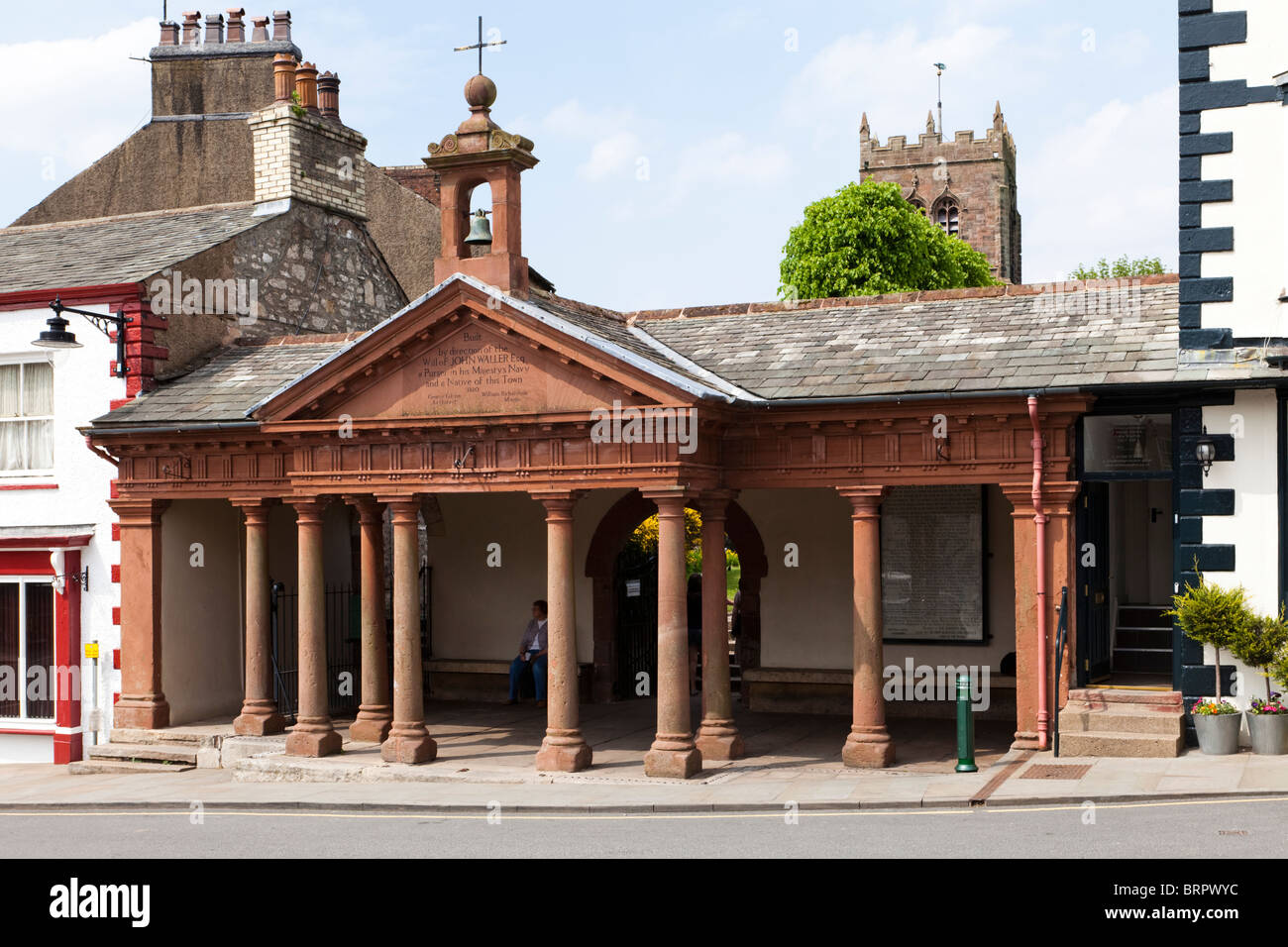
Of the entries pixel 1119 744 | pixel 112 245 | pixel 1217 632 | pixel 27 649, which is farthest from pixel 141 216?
pixel 1217 632

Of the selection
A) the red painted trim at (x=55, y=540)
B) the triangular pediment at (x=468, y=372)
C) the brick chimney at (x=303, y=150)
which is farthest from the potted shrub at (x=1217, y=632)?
the brick chimney at (x=303, y=150)

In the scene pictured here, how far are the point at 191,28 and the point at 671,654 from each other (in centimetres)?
2182

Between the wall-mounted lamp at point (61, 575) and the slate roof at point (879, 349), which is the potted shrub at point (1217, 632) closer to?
the slate roof at point (879, 349)

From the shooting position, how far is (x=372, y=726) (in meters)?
17.3

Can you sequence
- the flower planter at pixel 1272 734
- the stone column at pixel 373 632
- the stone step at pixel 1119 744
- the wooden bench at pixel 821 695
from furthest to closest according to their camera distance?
1. the wooden bench at pixel 821 695
2. the stone column at pixel 373 632
3. the stone step at pixel 1119 744
4. the flower planter at pixel 1272 734

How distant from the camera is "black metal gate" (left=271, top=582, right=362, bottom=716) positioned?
19391mm

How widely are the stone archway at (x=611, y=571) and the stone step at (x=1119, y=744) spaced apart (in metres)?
5.79

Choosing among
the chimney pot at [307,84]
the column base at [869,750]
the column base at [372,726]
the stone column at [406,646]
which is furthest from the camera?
the chimney pot at [307,84]

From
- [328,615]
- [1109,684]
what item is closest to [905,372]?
[1109,684]

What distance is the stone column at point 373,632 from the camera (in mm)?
16828

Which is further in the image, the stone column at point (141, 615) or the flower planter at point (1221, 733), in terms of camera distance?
the stone column at point (141, 615)

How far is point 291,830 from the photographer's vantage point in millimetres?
12961

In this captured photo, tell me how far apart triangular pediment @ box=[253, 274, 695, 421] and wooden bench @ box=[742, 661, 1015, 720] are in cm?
589

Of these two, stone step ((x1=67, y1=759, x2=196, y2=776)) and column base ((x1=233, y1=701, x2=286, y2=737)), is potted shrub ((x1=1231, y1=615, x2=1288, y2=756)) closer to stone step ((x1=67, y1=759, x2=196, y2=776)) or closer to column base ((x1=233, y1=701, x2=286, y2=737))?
column base ((x1=233, y1=701, x2=286, y2=737))
